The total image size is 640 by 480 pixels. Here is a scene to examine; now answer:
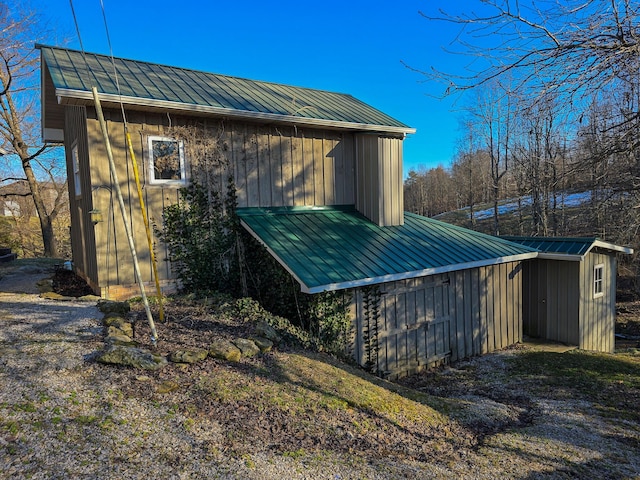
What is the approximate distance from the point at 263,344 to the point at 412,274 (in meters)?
3.30

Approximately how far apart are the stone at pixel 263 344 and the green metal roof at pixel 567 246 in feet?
25.6

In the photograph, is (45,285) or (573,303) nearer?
(45,285)

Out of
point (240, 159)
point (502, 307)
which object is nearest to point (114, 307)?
point (240, 159)

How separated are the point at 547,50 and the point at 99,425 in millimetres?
5160

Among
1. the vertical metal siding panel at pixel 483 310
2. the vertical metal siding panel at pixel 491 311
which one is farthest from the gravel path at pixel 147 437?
the vertical metal siding panel at pixel 491 311

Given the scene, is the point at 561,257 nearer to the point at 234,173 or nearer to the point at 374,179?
the point at 374,179

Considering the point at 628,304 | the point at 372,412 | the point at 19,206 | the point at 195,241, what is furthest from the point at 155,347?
the point at 19,206

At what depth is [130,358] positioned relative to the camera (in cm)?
422

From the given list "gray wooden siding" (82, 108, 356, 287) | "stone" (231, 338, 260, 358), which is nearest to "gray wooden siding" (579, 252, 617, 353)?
"gray wooden siding" (82, 108, 356, 287)

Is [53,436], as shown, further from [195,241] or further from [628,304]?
[628,304]

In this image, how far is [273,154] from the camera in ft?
28.5

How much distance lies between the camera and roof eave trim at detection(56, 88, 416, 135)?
20.3 ft

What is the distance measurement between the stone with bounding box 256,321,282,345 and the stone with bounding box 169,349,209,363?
1199 mm

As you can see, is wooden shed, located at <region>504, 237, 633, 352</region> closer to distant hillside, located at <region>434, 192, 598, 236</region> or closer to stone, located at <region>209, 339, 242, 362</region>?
distant hillside, located at <region>434, 192, 598, 236</region>
